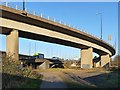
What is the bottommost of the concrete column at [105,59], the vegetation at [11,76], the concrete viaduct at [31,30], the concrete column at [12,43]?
the concrete column at [105,59]

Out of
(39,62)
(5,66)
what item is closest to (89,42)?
(39,62)

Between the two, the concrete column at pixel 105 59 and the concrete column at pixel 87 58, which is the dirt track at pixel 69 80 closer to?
the concrete column at pixel 87 58

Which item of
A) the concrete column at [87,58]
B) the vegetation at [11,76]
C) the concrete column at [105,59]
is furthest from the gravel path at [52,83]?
the concrete column at [105,59]

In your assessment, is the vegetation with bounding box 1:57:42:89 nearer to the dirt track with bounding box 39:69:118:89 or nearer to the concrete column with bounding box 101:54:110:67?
the dirt track with bounding box 39:69:118:89

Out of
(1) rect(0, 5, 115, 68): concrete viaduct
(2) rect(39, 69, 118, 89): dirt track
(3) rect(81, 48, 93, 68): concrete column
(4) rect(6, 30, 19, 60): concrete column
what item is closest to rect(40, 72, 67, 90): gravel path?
(2) rect(39, 69, 118, 89): dirt track

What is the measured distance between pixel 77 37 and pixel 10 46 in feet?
85.3

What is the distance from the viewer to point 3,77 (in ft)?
51.3

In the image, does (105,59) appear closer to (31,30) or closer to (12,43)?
(31,30)

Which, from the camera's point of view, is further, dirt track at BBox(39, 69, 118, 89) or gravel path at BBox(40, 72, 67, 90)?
dirt track at BBox(39, 69, 118, 89)

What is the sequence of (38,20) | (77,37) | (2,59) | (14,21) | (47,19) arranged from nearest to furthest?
(2,59) < (14,21) < (38,20) < (47,19) < (77,37)

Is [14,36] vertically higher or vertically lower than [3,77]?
higher

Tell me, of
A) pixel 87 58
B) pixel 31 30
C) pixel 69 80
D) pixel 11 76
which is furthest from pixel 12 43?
pixel 87 58

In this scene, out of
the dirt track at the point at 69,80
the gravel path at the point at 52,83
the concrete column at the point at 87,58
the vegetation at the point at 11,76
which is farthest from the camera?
the concrete column at the point at 87,58

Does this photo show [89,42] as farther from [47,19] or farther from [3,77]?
[3,77]
